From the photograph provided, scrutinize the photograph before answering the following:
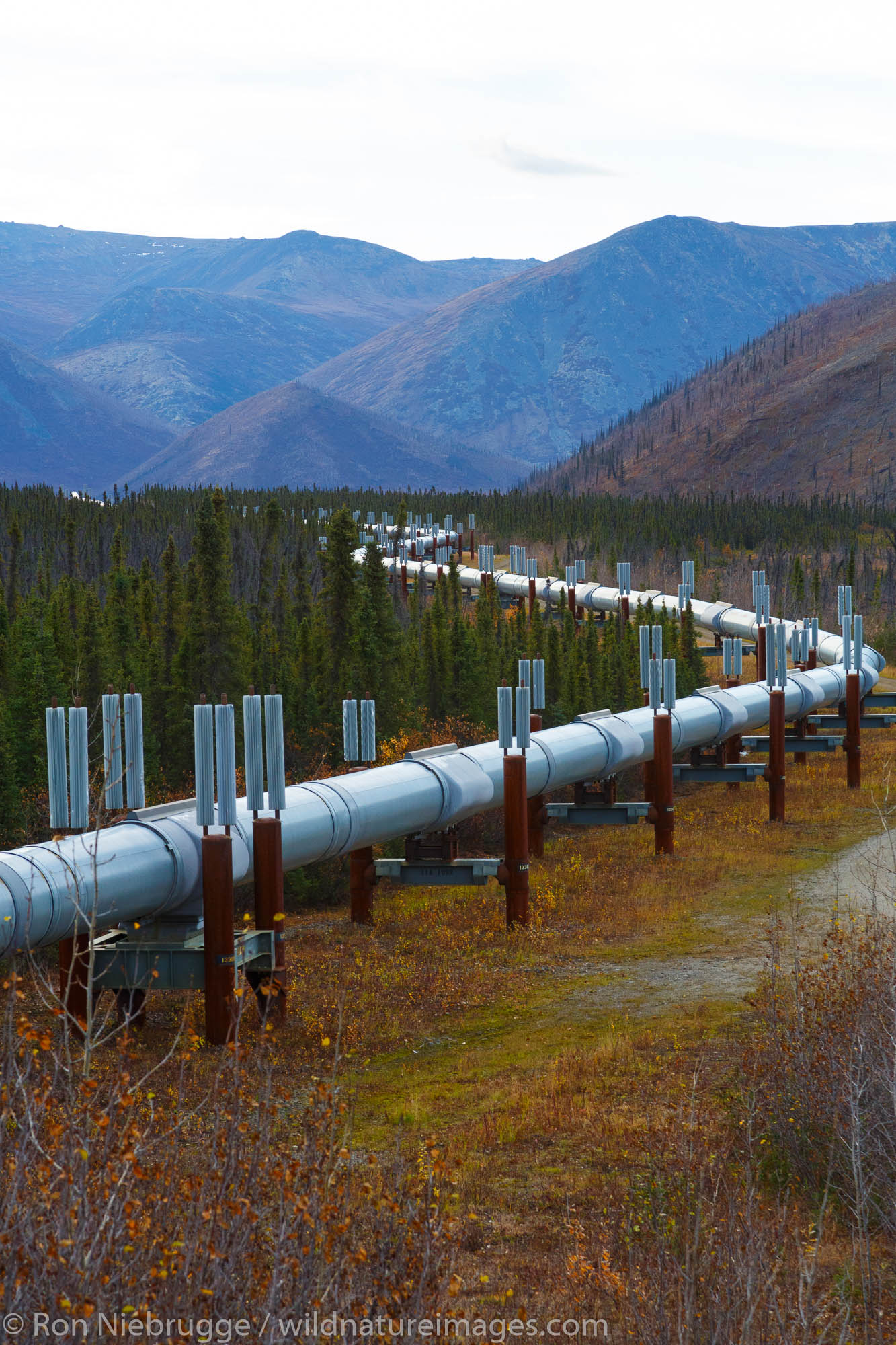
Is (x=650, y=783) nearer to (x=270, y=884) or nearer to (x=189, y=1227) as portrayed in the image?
(x=270, y=884)

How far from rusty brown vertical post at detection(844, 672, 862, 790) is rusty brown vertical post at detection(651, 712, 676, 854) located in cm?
1114

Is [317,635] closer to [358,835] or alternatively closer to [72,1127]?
[358,835]

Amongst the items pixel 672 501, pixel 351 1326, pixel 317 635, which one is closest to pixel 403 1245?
pixel 351 1326

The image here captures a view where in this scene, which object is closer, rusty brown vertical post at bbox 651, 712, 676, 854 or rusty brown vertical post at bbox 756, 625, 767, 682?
rusty brown vertical post at bbox 651, 712, 676, 854

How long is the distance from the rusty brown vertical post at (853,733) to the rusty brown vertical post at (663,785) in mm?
11137

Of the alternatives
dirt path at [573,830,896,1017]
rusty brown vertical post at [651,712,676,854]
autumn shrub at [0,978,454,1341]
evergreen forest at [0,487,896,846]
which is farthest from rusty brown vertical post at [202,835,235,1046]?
rusty brown vertical post at [651,712,676,854]

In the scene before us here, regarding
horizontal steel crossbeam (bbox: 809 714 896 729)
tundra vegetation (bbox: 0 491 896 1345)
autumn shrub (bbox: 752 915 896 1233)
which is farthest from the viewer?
horizontal steel crossbeam (bbox: 809 714 896 729)

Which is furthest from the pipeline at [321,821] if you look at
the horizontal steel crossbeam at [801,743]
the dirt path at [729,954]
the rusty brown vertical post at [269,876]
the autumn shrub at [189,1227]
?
the dirt path at [729,954]

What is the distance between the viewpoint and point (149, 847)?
701 inches

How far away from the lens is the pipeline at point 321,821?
53.3 ft

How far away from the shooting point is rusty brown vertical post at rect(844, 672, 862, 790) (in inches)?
1628

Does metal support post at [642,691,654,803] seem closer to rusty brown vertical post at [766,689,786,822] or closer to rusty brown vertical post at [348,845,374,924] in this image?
rusty brown vertical post at [766,689,786,822]

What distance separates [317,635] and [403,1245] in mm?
47690

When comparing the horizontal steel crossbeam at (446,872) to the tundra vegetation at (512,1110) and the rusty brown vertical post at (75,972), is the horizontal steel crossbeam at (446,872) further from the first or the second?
the rusty brown vertical post at (75,972)
